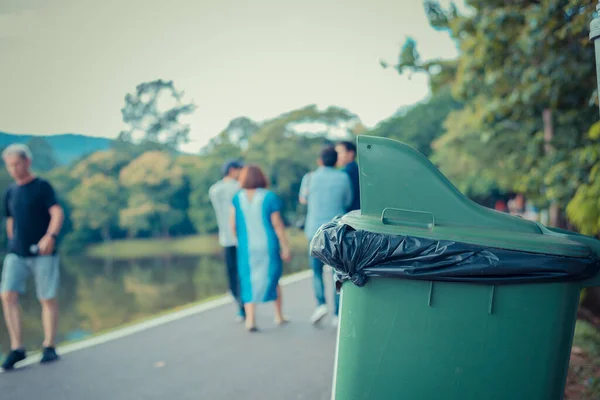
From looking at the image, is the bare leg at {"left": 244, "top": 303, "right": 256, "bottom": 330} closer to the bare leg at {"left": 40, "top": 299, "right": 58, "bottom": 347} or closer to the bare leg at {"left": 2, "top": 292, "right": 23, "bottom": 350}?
the bare leg at {"left": 40, "top": 299, "right": 58, "bottom": 347}

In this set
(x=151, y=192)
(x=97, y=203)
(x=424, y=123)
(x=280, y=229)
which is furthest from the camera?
(x=424, y=123)

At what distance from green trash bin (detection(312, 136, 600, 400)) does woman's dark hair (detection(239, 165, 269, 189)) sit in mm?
3274

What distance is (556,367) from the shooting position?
248cm

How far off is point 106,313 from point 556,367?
2450cm

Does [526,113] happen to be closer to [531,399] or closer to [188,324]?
[188,324]

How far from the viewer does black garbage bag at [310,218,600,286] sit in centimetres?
239

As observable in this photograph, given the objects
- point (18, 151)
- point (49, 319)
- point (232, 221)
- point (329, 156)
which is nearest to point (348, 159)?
point (329, 156)

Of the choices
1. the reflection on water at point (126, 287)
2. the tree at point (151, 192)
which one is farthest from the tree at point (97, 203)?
the reflection on water at point (126, 287)

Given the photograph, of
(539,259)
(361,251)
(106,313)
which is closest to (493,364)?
(539,259)

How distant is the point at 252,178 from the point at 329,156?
0.87m

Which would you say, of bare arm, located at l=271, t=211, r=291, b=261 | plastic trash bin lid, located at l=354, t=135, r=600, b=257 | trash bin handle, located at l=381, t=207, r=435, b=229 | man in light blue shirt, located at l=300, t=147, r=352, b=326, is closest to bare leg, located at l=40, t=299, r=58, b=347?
bare arm, located at l=271, t=211, r=291, b=261

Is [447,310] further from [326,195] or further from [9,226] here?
[9,226]

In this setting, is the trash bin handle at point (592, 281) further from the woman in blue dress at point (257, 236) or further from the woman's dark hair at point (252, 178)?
the woman's dark hair at point (252, 178)

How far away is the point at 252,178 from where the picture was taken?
592 centimetres
